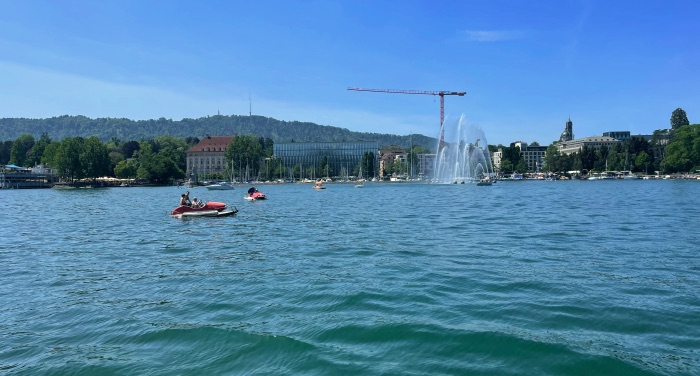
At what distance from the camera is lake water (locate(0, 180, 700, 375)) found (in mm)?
10211

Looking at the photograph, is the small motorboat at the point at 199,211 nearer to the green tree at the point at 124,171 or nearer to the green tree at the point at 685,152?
the green tree at the point at 124,171

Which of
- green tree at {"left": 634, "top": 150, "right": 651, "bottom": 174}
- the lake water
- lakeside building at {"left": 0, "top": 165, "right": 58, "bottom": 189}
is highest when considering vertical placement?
green tree at {"left": 634, "top": 150, "right": 651, "bottom": 174}

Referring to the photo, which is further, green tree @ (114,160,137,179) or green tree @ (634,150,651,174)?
green tree @ (634,150,651,174)

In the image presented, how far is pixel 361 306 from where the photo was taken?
1388 centimetres

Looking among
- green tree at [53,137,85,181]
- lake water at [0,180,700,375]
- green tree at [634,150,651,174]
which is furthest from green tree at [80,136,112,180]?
green tree at [634,150,651,174]

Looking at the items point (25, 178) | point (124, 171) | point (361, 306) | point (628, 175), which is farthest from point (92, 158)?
point (628, 175)

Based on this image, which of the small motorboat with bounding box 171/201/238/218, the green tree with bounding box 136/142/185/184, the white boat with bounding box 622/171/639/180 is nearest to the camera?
the small motorboat with bounding box 171/201/238/218

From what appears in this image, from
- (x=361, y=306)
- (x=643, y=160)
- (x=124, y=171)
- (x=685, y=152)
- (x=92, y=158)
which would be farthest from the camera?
(x=643, y=160)

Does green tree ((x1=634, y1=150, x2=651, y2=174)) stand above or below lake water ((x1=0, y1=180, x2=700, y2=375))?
above

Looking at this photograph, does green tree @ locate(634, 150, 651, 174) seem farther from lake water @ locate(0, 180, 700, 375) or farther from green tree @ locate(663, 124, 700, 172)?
lake water @ locate(0, 180, 700, 375)

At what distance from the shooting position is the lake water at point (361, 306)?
1021 cm

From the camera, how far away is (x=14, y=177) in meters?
156

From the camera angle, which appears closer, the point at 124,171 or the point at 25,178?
the point at 25,178

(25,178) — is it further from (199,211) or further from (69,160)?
(199,211)
